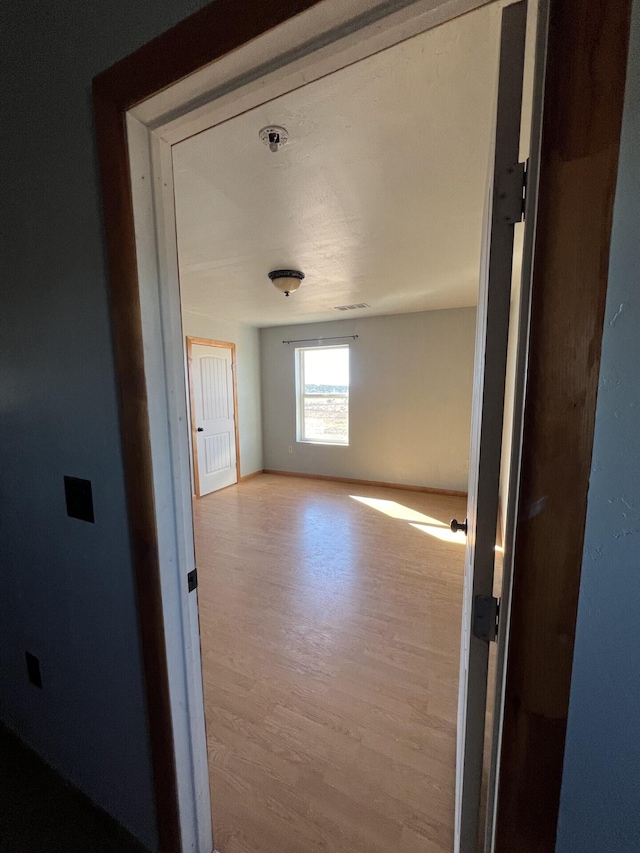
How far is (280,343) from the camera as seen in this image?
5457 mm

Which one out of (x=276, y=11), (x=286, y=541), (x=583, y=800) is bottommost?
(x=286, y=541)

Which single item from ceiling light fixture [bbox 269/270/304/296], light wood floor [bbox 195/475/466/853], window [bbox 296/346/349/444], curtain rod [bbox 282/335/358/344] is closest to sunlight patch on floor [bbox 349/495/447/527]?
light wood floor [bbox 195/475/466/853]

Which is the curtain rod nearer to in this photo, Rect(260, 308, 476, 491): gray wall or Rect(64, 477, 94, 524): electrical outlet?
Rect(260, 308, 476, 491): gray wall

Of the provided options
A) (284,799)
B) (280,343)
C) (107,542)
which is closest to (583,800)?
(107,542)

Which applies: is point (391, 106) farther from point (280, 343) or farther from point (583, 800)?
point (280, 343)

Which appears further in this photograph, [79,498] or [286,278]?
[286,278]

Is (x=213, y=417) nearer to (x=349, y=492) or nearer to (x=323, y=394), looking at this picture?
(x=323, y=394)

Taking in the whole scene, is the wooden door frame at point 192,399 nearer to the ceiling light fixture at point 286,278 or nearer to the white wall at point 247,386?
the white wall at point 247,386

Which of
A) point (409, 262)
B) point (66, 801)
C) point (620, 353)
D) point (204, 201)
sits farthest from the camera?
point (409, 262)

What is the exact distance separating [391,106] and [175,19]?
0.81 meters

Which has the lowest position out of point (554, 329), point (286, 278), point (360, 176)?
point (554, 329)

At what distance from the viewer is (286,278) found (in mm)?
2754

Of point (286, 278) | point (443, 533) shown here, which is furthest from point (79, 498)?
point (443, 533)

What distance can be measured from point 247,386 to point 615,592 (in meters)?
5.29
